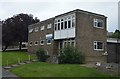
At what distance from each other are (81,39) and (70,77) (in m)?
14.5

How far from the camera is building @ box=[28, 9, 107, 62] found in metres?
31.9

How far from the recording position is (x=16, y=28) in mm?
56875

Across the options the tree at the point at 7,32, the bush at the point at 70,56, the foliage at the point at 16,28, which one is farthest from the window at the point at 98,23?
the tree at the point at 7,32

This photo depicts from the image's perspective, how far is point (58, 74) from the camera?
62.9 ft

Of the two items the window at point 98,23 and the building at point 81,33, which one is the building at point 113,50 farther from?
the window at point 98,23

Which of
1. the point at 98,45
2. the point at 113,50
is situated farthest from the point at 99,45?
the point at 113,50

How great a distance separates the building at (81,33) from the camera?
105 ft

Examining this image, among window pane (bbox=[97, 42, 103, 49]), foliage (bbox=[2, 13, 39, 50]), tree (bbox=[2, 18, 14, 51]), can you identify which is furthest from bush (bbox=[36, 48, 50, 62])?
tree (bbox=[2, 18, 14, 51])

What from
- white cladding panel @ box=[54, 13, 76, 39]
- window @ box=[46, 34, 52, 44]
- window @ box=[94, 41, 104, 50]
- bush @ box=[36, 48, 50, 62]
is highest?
white cladding panel @ box=[54, 13, 76, 39]

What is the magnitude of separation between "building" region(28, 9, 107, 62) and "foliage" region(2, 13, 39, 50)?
19.9m

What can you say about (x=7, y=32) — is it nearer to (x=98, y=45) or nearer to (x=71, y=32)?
(x=71, y=32)

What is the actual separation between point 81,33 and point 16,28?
2815 cm

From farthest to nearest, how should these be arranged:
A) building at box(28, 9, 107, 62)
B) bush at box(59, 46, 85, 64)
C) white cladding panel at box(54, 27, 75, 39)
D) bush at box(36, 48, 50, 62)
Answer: bush at box(36, 48, 50, 62)
white cladding panel at box(54, 27, 75, 39)
building at box(28, 9, 107, 62)
bush at box(59, 46, 85, 64)

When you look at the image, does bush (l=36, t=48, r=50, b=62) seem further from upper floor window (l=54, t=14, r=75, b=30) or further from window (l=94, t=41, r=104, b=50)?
window (l=94, t=41, r=104, b=50)
